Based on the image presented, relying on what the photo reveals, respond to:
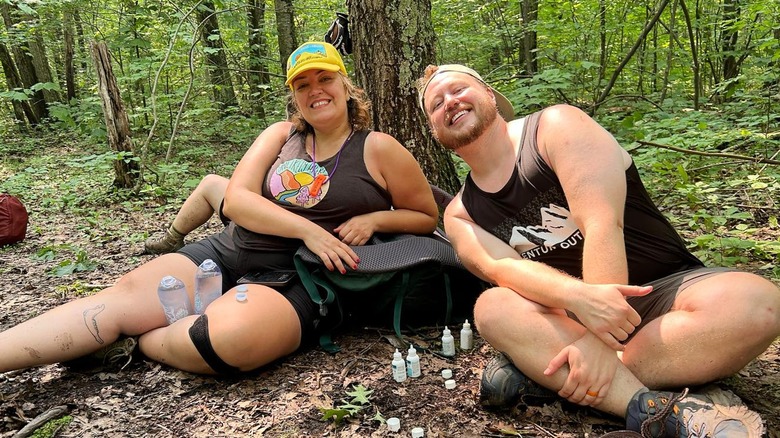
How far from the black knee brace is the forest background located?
1771mm

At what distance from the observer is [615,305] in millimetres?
1720

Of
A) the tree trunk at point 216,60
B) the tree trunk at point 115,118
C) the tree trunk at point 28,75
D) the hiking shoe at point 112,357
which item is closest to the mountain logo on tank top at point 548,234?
the hiking shoe at point 112,357

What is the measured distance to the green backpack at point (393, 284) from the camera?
263 centimetres

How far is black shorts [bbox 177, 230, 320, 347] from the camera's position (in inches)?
103

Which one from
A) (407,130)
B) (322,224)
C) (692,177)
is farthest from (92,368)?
(692,177)

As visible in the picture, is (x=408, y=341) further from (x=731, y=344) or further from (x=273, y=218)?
(x=731, y=344)

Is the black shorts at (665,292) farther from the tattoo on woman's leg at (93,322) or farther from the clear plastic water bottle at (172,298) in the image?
the tattoo on woman's leg at (93,322)

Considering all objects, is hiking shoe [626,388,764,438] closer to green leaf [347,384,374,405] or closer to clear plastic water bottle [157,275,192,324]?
green leaf [347,384,374,405]

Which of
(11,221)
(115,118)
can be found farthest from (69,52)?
(11,221)

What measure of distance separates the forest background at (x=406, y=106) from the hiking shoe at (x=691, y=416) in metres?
1.64

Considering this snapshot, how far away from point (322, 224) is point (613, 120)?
5.28 metres

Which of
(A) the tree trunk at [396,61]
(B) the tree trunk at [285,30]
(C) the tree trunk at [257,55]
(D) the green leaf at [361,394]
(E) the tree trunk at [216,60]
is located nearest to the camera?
(D) the green leaf at [361,394]

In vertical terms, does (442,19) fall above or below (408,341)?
above

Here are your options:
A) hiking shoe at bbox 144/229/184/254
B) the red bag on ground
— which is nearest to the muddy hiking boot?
hiking shoe at bbox 144/229/184/254
